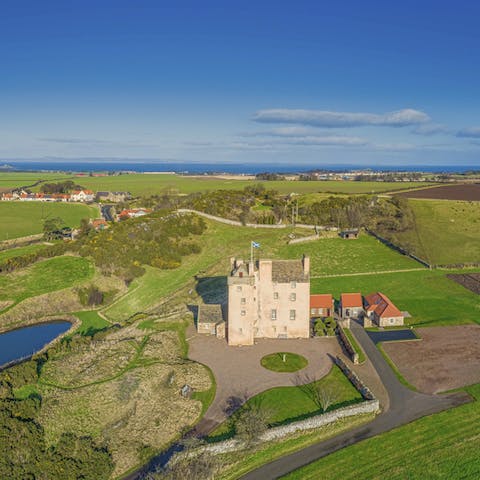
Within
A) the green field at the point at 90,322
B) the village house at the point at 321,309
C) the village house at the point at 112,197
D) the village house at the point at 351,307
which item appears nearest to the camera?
the green field at the point at 90,322

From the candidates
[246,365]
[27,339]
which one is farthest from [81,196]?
[246,365]

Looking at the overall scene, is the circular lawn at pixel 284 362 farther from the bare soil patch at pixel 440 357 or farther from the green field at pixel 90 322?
the green field at pixel 90 322

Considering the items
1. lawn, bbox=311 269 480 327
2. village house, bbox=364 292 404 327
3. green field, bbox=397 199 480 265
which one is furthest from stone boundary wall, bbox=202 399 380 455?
green field, bbox=397 199 480 265

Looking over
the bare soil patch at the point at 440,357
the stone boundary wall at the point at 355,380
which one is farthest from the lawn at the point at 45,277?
the bare soil patch at the point at 440,357

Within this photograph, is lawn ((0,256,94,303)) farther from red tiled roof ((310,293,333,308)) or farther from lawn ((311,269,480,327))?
lawn ((311,269,480,327))

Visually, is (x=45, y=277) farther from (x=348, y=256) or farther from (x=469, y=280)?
(x=469, y=280)

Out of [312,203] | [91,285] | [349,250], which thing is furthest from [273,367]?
[312,203]
